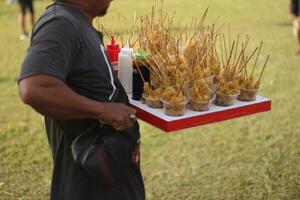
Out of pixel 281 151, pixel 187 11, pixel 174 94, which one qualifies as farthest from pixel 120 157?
pixel 187 11

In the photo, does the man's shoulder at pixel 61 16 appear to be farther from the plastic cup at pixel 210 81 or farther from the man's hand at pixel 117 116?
the plastic cup at pixel 210 81

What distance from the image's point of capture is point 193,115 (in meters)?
2.02

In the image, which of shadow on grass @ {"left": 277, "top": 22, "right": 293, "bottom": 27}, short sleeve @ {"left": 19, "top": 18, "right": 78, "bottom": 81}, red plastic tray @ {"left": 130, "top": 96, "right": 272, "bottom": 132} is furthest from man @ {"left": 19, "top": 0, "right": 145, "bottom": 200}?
shadow on grass @ {"left": 277, "top": 22, "right": 293, "bottom": 27}

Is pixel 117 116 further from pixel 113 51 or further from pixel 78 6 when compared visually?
pixel 113 51

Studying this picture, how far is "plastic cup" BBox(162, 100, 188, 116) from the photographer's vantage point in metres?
1.97

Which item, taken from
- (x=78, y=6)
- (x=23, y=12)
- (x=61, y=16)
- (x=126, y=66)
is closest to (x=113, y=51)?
(x=126, y=66)

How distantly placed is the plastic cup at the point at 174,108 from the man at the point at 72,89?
0.24 m

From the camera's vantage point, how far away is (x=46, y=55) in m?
1.48

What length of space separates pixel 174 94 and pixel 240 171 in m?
1.90

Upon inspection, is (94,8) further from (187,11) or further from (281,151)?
(187,11)

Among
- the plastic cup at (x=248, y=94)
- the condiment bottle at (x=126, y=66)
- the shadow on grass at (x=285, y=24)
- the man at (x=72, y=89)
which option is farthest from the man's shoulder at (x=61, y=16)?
the shadow on grass at (x=285, y=24)

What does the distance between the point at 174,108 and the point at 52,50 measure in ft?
2.19

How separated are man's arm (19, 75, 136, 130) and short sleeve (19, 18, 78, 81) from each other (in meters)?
0.03

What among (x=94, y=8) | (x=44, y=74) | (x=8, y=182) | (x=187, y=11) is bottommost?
(x=8, y=182)
